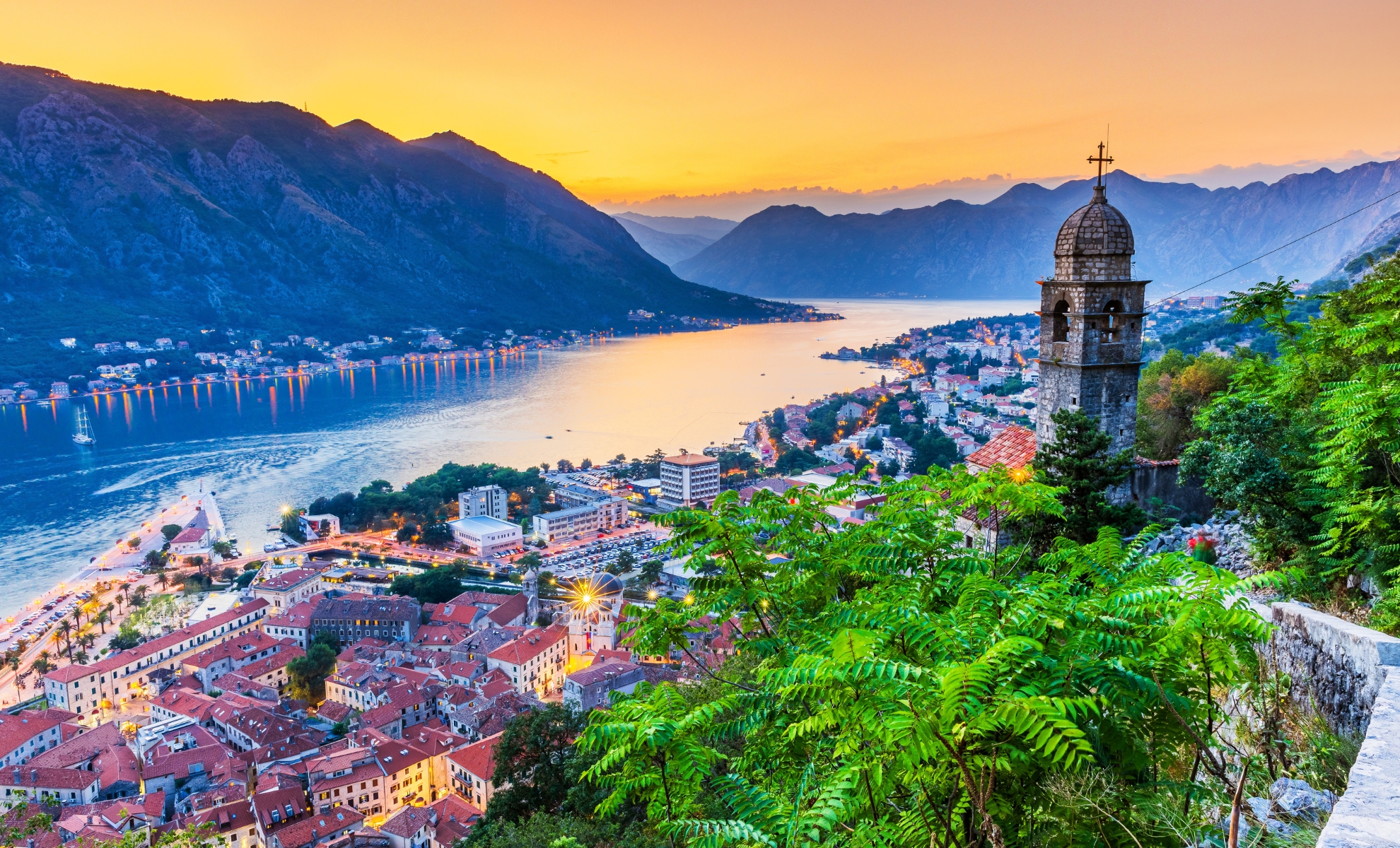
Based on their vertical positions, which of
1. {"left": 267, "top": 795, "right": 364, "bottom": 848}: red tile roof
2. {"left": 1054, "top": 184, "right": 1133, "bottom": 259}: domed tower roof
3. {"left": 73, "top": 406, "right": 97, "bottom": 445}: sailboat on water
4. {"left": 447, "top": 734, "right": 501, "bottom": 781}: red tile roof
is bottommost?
{"left": 267, "top": 795, "right": 364, "bottom": 848}: red tile roof

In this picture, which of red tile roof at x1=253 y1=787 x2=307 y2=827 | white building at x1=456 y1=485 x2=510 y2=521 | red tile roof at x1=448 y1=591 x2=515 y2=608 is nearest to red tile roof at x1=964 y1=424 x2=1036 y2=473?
red tile roof at x1=253 y1=787 x2=307 y2=827

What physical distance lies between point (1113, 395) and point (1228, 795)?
762 cm

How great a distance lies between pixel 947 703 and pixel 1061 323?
348 inches

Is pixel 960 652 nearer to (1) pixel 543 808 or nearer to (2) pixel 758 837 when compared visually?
(2) pixel 758 837

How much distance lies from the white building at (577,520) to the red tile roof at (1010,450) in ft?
87.9

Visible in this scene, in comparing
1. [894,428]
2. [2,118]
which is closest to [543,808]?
[894,428]

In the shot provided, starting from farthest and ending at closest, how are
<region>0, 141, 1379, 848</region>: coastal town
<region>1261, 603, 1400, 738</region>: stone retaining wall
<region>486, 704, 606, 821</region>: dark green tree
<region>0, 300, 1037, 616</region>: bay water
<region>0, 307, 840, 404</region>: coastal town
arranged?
<region>0, 307, 840, 404</region>: coastal town, <region>0, 300, 1037, 616</region>: bay water, <region>486, 704, 606, 821</region>: dark green tree, <region>1261, 603, 1400, 738</region>: stone retaining wall, <region>0, 141, 1379, 848</region>: coastal town

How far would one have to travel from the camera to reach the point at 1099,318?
935 centimetres

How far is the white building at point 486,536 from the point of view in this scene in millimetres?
34062

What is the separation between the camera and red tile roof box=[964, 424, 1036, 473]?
984cm

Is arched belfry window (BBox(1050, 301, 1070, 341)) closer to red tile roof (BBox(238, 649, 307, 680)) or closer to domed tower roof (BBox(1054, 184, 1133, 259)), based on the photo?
domed tower roof (BBox(1054, 184, 1133, 259))

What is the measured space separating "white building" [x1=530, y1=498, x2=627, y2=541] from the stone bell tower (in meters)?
28.2

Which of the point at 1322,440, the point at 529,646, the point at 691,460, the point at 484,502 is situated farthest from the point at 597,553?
the point at 1322,440

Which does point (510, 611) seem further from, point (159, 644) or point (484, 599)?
point (159, 644)
